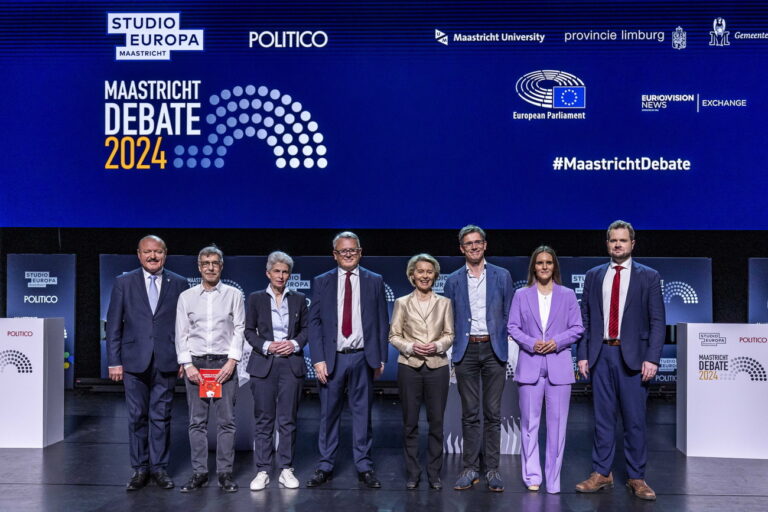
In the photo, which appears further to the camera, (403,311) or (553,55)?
(553,55)

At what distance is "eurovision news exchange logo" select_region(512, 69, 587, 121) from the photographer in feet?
21.2

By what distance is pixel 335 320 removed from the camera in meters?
4.85

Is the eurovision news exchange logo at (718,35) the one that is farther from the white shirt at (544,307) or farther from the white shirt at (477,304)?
the white shirt at (477,304)

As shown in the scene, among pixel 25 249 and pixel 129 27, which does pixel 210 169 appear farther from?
pixel 25 249

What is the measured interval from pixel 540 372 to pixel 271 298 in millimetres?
1812

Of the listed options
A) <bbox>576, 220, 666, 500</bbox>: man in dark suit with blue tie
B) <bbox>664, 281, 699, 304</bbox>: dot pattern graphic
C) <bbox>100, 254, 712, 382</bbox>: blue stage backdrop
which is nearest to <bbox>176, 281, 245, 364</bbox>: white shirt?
<bbox>576, 220, 666, 500</bbox>: man in dark suit with blue tie

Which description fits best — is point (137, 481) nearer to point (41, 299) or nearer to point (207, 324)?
point (207, 324)

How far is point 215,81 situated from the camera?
21.7ft

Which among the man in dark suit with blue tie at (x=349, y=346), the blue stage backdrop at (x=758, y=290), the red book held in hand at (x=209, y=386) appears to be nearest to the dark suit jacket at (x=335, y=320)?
the man in dark suit with blue tie at (x=349, y=346)

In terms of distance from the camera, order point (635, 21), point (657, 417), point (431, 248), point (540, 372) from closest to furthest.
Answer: point (540, 372), point (635, 21), point (657, 417), point (431, 248)

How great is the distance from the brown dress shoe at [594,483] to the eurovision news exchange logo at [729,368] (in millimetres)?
1563

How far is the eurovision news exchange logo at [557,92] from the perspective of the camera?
6.46m

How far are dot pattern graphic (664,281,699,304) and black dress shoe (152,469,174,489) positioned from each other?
5.42 m

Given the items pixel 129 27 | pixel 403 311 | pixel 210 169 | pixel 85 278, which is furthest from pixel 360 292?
pixel 85 278
